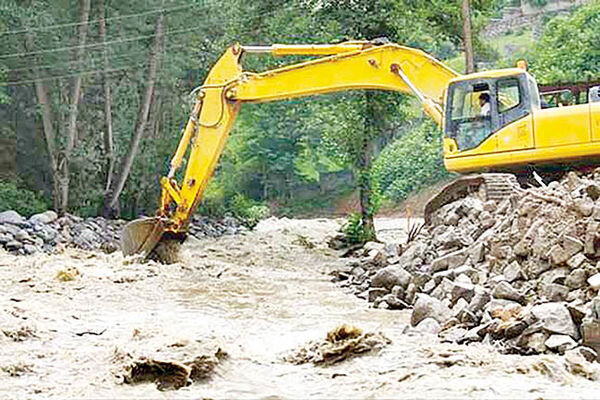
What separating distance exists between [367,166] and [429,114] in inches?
278

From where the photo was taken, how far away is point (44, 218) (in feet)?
64.7

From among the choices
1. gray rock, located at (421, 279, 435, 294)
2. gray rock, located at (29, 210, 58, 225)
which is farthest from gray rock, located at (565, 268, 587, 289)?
gray rock, located at (29, 210, 58, 225)

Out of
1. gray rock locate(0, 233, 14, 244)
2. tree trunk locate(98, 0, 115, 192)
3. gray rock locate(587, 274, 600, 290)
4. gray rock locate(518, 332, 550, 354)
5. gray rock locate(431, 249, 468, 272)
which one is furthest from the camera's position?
tree trunk locate(98, 0, 115, 192)

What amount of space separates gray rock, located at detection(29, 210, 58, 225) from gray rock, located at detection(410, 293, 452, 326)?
12551mm

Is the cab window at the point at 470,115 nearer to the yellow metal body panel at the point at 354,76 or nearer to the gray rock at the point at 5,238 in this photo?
the yellow metal body panel at the point at 354,76

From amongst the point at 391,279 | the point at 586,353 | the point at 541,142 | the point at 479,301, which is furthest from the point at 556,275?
the point at 541,142

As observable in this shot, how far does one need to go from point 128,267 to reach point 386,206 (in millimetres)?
24777

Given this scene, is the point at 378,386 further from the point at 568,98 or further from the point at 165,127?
the point at 165,127

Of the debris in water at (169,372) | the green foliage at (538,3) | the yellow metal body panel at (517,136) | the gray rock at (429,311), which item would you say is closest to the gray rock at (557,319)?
the gray rock at (429,311)

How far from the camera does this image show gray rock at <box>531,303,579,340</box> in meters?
6.70

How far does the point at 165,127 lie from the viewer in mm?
25859

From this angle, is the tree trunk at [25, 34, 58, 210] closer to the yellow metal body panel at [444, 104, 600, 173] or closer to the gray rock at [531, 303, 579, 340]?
the yellow metal body panel at [444, 104, 600, 173]

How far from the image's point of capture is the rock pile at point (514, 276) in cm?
684

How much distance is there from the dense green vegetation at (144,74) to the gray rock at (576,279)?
12.4m
